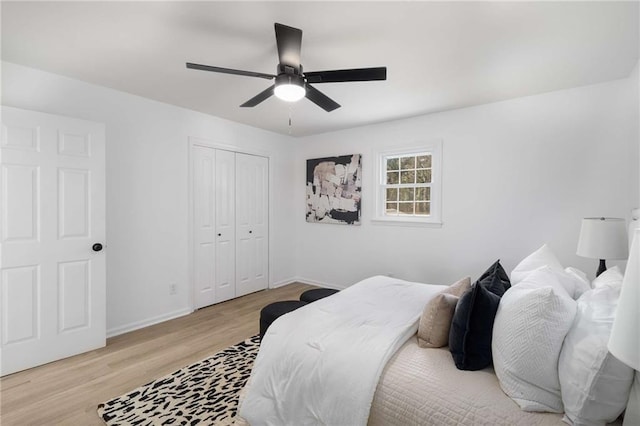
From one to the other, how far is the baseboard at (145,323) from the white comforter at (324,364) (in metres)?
2.17

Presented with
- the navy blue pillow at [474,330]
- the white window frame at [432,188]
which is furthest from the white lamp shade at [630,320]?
the white window frame at [432,188]

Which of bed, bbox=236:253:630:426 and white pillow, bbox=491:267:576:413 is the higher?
white pillow, bbox=491:267:576:413

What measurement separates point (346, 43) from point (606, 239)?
2358mm

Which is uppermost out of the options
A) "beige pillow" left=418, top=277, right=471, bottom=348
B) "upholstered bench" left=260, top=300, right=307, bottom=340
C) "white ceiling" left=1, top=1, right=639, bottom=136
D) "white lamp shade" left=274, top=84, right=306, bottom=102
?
"white ceiling" left=1, top=1, right=639, bottom=136

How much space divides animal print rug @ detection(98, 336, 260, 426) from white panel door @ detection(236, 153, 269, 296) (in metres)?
1.99

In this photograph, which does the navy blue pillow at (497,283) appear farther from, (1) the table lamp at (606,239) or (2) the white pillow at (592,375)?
(1) the table lamp at (606,239)

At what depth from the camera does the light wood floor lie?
2.01 metres

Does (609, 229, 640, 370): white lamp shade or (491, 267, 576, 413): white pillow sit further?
(491, 267, 576, 413): white pillow

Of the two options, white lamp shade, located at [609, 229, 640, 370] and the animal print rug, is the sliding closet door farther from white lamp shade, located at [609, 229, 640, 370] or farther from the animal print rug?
white lamp shade, located at [609, 229, 640, 370]

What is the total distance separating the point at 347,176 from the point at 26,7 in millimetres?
3579

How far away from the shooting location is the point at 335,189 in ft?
15.6

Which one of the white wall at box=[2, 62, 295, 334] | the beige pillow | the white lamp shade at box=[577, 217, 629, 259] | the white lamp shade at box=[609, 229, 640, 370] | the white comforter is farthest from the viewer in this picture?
the white wall at box=[2, 62, 295, 334]

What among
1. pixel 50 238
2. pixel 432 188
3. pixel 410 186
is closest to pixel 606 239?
pixel 432 188

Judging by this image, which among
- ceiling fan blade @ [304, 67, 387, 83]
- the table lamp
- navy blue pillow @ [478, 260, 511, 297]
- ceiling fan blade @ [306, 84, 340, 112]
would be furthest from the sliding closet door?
the table lamp
